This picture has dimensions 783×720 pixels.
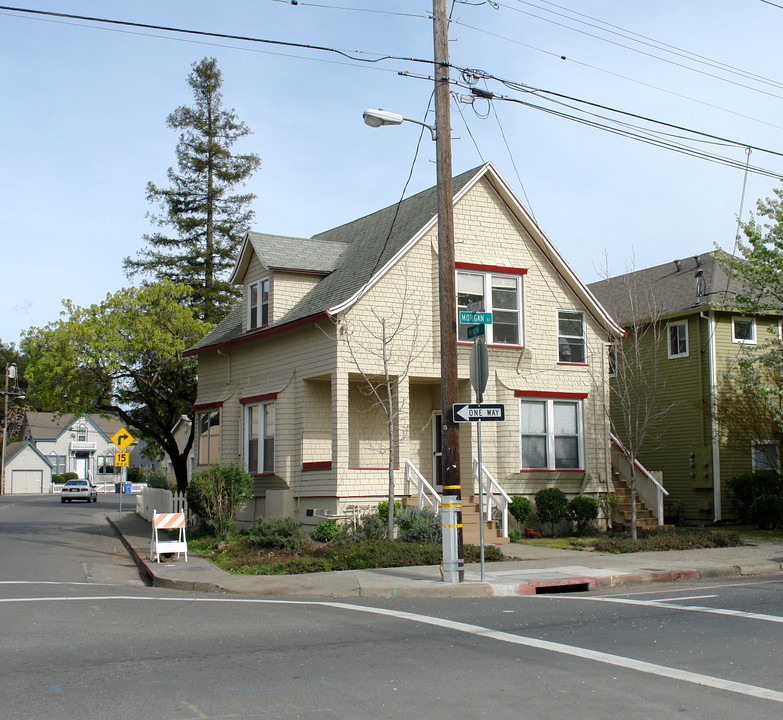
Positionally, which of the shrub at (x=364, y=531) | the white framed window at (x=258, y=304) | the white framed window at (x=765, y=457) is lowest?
the shrub at (x=364, y=531)

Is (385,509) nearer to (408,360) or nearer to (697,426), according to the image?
(408,360)

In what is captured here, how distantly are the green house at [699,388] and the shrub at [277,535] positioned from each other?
12341 millimetres

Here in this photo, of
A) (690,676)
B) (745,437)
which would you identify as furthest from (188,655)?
(745,437)

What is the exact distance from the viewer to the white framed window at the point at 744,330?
27.0 m

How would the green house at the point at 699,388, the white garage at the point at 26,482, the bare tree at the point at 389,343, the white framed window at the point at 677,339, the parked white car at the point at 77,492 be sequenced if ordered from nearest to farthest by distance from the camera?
the bare tree at the point at 389,343 < the green house at the point at 699,388 < the white framed window at the point at 677,339 < the parked white car at the point at 77,492 < the white garage at the point at 26,482

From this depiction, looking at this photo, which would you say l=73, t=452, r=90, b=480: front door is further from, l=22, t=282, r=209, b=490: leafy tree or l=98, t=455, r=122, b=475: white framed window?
l=22, t=282, r=209, b=490: leafy tree

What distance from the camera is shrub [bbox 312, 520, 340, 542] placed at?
19203 mm

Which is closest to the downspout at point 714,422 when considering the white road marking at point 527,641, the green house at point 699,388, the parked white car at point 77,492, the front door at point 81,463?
the green house at point 699,388

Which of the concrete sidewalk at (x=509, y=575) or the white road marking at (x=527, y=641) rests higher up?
the white road marking at (x=527, y=641)

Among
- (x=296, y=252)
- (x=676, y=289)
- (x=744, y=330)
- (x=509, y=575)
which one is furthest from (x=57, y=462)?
(x=509, y=575)

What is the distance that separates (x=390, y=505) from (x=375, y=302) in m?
5.59

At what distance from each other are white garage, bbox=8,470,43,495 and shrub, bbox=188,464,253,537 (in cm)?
6357

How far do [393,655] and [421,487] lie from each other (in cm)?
1197

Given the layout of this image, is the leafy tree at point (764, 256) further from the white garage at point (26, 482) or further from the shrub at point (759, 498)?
the white garage at point (26, 482)
